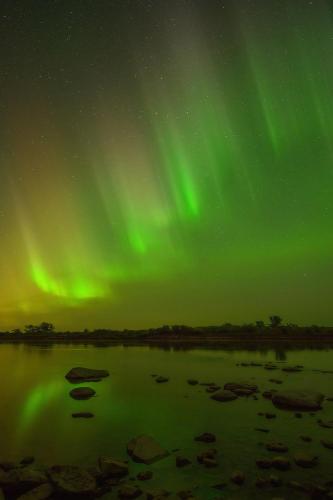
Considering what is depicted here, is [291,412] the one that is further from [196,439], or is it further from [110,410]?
[110,410]

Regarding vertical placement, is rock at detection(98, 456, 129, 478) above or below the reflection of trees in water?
below

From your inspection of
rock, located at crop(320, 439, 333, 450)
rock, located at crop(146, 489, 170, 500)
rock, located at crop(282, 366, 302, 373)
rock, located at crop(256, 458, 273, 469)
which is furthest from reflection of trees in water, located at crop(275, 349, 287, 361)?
rock, located at crop(146, 489, 170, 500)

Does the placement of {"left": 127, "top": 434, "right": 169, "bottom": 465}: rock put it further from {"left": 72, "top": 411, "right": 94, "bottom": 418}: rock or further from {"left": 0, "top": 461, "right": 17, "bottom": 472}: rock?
{"left": 72, "top": 411, "right": 94, "bottom": 418}: rock

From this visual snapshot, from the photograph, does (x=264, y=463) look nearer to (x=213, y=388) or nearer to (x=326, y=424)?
(x=326, y=424)

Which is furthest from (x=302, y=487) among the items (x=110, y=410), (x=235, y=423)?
(x=110, y=410)

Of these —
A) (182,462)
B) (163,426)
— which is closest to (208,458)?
(182,462)

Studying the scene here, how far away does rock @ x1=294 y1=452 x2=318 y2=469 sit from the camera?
42.0 ft

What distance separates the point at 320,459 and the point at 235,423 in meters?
6.17

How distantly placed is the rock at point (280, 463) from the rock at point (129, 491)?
15.6ft

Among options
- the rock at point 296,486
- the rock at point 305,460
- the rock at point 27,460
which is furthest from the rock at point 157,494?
the rock at point 27,460

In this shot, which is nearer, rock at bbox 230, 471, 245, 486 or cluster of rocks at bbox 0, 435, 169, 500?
cluster of rocks at bbox 0, 435, 169, 500

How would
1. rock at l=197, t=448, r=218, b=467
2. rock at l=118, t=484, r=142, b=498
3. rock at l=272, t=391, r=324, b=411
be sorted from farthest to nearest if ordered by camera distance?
rock at l=272, t=391, r=324, b=411
rock at l=197, t=448, r=218, b=467
rock at l=118, t=484, r=142, b=498

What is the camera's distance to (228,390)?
28.8 m

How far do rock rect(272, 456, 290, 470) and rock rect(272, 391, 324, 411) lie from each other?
10.1 meters
